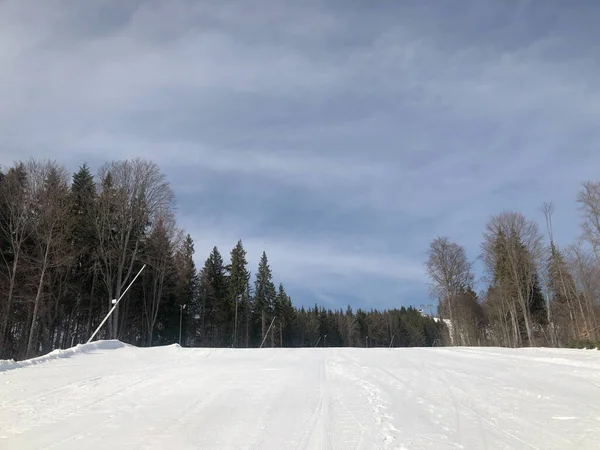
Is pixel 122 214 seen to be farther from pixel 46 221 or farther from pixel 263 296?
pixel 263 296

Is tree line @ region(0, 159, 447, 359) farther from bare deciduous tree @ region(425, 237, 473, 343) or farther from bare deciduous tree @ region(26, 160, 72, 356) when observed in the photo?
bare deciduous tree @ region(425, 237, 473, 343)

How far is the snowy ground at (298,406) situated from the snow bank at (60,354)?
15 centimetres

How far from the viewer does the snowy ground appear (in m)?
6.13

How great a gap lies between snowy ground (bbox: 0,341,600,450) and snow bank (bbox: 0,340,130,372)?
15 centimetres

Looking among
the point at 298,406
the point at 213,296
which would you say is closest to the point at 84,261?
the point at 213,296

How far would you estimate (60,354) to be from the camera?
604 inches

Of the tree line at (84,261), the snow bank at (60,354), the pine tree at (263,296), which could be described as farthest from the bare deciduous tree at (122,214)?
the pine tree at (263,296)

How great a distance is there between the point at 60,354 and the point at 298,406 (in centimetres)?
1116

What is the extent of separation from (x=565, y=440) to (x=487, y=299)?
2056 inches

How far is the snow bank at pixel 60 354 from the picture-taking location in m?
12.6

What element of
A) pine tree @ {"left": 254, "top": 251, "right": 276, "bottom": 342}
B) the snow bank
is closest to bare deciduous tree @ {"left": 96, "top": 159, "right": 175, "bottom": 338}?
the snow bank

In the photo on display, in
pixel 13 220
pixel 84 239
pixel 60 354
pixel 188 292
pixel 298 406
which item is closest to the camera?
pixel 298 406

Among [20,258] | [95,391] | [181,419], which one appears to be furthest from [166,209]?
[181,419]

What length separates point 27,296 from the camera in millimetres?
30703
